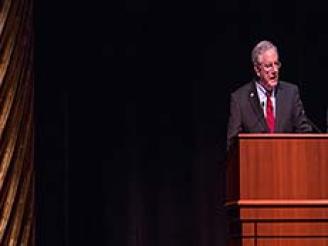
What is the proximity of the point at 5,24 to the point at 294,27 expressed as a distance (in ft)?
7.48

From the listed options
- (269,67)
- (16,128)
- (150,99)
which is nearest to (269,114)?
(269,67)

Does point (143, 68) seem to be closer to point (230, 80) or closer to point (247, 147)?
point (230, 80)

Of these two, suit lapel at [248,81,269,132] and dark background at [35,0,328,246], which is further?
dark background at [35,0,328,246]

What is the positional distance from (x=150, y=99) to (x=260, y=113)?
6.23 ft

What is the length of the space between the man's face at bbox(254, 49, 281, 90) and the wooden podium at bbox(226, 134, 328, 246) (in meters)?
0.55

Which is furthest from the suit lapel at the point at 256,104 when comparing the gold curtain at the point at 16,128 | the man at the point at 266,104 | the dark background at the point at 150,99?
the dark background at the point at 150,99

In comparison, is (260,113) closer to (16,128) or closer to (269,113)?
(269,113)

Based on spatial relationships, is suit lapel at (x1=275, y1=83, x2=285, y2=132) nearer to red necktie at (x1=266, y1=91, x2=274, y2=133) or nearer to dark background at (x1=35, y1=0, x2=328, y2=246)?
red necktie at (x1=266, y1=91, x2=274, y2=133)

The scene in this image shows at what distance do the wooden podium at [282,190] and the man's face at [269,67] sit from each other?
0.55m

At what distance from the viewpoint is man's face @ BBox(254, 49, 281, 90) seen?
4.64 m

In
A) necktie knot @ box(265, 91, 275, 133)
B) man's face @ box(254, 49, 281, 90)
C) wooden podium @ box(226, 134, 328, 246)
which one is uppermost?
man's face @ box(254, 49, 281, 90)

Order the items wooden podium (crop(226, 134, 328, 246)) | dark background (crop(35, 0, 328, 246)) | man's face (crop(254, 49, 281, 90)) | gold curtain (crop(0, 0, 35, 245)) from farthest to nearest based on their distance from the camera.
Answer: dark background (crop(35, 0, 328, 246)) < gold curtain (crop(0, 0, 35, 245)) < man's face (crop(254, 49, 281, 90)) < wooden podium (crop(226, 134, 328, 246))

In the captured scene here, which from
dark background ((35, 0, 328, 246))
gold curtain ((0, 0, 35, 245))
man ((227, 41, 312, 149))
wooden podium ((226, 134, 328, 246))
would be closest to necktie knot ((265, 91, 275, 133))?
man ((227, 41, 312, 149))

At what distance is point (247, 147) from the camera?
4203 mm
